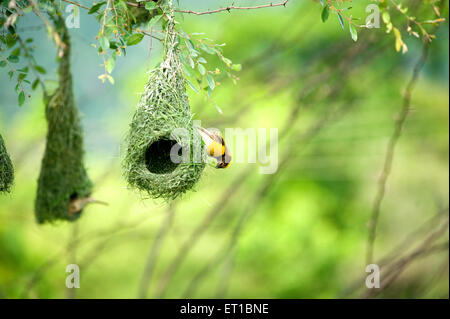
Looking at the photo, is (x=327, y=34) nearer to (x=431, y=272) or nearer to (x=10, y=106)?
(x=431, y=272)

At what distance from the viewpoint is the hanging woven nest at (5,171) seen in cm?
162

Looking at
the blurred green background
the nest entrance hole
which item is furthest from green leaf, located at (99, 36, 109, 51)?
the blurred green background

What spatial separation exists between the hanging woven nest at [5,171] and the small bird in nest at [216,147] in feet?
2.16

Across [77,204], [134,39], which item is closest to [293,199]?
[77,204]

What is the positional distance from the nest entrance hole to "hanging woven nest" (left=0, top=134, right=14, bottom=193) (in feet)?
A: 1.51

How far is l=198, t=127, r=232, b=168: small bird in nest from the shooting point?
5.69ft

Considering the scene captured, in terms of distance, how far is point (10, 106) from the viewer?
387 cm

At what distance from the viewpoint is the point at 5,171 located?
1.64 meters

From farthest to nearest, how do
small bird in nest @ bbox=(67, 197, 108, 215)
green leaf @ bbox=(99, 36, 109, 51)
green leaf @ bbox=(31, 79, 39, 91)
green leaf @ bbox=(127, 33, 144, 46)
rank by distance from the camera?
small bird in nest @ bbox=(67, 197, 108, 215) → green leaf @ bbox=(31, 79, 39, 91) → green leaf @ bbox=(127, 33, 144, 46) → green leaf @ bbox=(99, 36, 109, 51)

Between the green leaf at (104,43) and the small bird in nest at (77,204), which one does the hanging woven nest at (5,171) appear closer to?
the green leaf at (104,43)

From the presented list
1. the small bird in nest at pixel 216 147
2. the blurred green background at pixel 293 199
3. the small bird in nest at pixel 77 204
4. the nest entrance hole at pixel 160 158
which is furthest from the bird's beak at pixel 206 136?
the blurred green background at pixel 293 199

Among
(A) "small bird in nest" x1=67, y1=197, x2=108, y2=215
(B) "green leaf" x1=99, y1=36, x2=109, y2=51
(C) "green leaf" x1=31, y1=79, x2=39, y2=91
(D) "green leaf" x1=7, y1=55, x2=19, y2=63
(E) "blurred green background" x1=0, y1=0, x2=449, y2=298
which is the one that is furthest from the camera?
(E) "blurred green background" x1=0, y1=0, x2=449, y2=298

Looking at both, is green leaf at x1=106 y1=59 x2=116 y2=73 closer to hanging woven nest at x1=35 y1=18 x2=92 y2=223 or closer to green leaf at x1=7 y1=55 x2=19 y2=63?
green leaf at x1=7 y1=55 x2=19 y2=63
